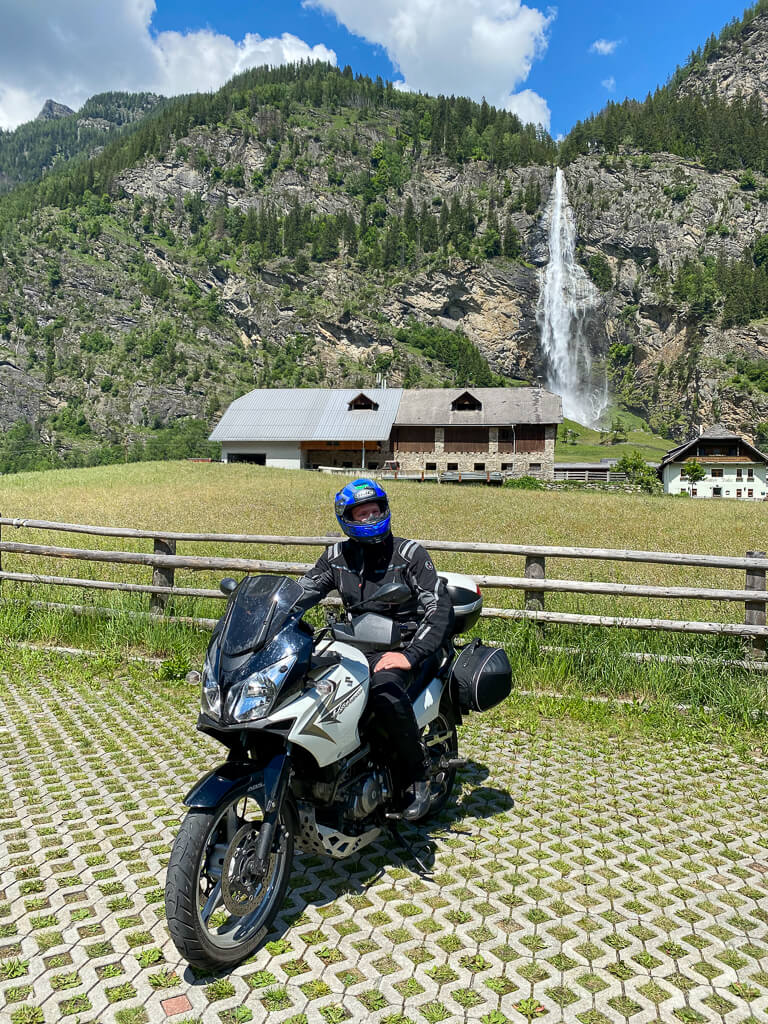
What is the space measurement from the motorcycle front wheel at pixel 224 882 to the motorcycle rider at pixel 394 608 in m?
0.66

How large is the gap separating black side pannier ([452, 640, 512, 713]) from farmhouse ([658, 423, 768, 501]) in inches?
2871

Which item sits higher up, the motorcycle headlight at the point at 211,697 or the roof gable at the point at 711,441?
the roof gable at the point at 711,441

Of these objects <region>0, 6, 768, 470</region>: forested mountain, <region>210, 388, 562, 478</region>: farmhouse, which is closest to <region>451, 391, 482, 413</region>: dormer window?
<region>210, 388, 562, 478</region>: farmhouse

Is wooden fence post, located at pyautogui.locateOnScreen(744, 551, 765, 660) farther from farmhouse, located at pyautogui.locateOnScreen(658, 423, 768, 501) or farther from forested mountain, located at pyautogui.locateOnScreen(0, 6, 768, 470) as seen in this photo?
forested mountain, located at pyautogui.locateOnScreen(0, 6, 768, 470)

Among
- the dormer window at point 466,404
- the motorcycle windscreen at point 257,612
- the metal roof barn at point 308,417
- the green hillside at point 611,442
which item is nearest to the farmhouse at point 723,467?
the dormer window at point 466,404

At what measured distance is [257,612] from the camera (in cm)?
300

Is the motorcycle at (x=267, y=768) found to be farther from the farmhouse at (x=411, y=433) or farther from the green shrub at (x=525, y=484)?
the farmhouse at (x=411, y=433)

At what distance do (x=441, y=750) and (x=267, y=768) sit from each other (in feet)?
5.60

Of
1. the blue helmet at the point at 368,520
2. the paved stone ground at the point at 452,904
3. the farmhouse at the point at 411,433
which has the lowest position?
the paved stone ground at the point at 452,904

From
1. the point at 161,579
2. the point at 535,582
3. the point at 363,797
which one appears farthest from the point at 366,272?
the point at 363,797

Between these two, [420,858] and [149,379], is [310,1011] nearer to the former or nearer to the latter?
[420,858]

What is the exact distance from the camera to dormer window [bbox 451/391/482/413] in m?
71.1

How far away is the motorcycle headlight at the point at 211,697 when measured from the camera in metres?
2.85

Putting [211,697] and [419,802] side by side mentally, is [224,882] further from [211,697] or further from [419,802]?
[419,802]
